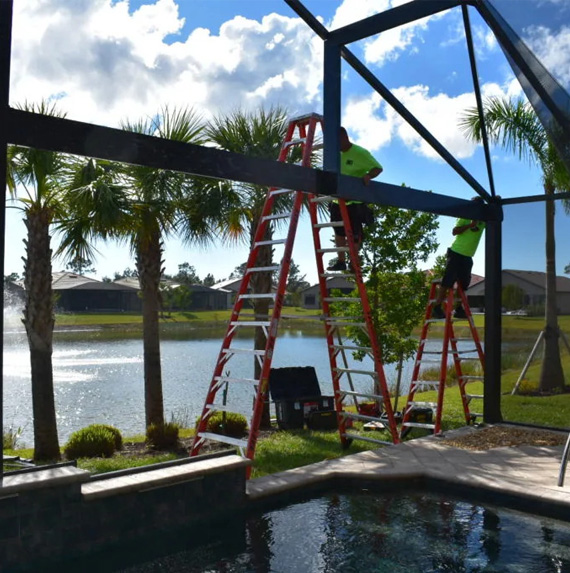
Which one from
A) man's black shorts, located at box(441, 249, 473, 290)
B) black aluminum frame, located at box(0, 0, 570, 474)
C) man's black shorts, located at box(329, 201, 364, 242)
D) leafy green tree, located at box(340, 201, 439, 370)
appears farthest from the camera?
leafy green tree, located at box(340, 201, 439, 370)

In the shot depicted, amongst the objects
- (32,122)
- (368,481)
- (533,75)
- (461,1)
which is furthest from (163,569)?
(461,1)

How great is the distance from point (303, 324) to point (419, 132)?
190ft

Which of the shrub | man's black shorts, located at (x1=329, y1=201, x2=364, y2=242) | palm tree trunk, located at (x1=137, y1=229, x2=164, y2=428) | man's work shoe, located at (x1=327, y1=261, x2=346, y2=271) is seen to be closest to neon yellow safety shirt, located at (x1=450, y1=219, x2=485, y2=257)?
man's black shorts, located at (x1=329, y1=201, x2=364, y2=242)

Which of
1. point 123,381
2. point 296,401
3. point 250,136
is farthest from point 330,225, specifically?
point 123,381

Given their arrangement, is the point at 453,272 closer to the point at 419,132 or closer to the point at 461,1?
the point at 419,132

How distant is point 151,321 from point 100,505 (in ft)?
A: 19.7

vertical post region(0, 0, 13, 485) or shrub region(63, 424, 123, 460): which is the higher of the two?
vertical post region(0, 0, 13, 485)

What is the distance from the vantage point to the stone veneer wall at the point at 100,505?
4.05 metres

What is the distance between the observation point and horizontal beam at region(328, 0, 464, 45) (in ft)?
20.1

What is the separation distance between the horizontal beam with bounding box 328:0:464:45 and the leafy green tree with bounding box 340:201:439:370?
579 cm

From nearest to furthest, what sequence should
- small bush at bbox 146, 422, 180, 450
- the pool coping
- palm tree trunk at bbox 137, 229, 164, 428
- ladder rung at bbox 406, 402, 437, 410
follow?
the pool coping → ladder rung at bbox 406, 402, 437, 410 → small bush at bbox 146, 422, 180, 450 → palm tree trunk at bbox 137, 229, 164, 428

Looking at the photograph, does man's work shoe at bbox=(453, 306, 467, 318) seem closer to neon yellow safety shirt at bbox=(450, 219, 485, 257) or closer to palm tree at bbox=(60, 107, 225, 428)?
neon yellow safety shirt at bbox=(450, 219, 485, 257)

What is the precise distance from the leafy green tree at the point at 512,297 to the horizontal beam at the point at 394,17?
4.57 meters

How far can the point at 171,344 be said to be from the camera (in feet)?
117
